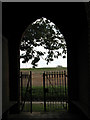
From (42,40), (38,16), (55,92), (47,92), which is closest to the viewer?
(38,16)

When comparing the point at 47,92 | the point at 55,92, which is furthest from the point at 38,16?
the point at 55,92

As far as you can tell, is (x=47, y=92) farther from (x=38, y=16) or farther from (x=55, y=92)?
(x=38, y=16)

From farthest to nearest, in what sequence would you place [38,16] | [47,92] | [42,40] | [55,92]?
[42,40] → [55,92] → [47,92] → [38,16]

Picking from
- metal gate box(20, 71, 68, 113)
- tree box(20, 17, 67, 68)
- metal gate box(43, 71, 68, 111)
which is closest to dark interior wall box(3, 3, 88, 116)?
metal gate box(20, 71, 68, 113)

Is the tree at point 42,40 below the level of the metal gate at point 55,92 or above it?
above

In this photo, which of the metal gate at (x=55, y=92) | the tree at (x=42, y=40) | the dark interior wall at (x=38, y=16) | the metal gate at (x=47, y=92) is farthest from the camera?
the tree at (x=42, y=40)

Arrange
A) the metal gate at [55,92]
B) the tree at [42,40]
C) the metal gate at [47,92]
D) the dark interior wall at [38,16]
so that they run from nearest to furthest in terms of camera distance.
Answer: the dark interior wall at [38,16] → the metal gate at [47,92] → the metal gate at [55,92] → the tree at [42,40]

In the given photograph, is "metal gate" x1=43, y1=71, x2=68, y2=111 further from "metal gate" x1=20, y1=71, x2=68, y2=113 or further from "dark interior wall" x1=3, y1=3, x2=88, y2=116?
"dark interior wall" x1=3, y1=3, x2=88, y2=116

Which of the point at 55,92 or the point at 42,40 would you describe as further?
the point at 42,40

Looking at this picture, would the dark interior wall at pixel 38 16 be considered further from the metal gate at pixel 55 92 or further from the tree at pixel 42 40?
the tree at pixel 42 40

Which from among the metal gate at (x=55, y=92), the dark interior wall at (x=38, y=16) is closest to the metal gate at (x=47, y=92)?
the metal gate at (x=55, y=92)

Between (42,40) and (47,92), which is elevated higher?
(42,40)
